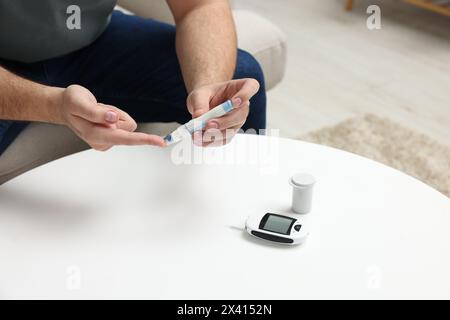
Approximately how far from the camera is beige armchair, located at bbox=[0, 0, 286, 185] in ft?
4.26

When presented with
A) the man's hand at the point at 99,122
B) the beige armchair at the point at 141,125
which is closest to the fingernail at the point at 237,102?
the man's hand at the point at 99,122

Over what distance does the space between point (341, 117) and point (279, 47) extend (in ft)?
1.79

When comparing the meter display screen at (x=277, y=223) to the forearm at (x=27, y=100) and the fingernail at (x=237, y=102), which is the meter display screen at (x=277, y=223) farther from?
the forearm at (x=27, y=100)

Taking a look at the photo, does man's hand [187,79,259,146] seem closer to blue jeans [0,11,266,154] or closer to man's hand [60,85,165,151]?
man's hand [60,85,165,151]

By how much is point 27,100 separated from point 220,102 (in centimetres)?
35

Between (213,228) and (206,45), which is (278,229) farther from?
(206,45)

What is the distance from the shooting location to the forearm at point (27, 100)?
1056mm

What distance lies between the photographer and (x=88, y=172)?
108 cm

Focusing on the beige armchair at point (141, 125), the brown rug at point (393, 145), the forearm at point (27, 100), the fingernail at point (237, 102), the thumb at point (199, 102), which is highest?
the fingernail at point (237, 102)

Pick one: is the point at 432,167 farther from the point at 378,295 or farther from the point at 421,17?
the point at 421,17

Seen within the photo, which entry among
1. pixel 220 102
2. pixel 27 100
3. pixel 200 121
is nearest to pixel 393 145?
pixel 220 102

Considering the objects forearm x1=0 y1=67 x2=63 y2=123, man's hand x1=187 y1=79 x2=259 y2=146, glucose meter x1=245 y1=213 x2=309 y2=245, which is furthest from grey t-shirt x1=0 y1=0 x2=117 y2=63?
glucose meter x1=245 y1=213 x2=309 y2=245

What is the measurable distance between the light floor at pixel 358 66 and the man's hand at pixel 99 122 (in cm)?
113

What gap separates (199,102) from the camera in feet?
3.36
